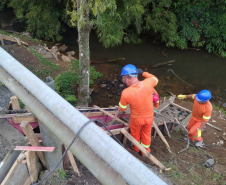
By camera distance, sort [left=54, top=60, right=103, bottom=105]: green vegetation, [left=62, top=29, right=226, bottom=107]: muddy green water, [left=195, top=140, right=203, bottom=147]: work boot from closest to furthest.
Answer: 1. [left=195, top=140, right=203, bottom=147]: work boot
2. [left=54, top=60, right=103, bottom=105]: green vegetation
3. [left=62, top=29, right=226, bottom=107]: muddy green water

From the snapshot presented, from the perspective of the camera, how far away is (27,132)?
223cm

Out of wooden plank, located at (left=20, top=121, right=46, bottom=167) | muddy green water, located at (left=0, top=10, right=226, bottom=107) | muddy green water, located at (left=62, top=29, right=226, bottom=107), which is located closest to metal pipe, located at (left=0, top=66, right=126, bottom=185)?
wooden plank, located at (left=20, top=121, right=46, bottom=167)

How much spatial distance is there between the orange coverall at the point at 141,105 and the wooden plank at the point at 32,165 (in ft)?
6.21

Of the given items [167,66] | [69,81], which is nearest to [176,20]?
[167,66]

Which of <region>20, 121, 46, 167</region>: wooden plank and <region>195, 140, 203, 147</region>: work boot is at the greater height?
<region>20, 121, 46, 167</region>: wooden plank

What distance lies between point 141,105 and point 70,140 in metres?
2.46

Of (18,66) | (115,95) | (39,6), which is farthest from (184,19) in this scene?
(18,66)

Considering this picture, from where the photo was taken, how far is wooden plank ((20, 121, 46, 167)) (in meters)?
2.18

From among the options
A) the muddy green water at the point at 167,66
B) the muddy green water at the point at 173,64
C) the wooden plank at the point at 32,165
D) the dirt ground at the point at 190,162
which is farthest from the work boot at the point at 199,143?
the muddy green water at the point at 173,64

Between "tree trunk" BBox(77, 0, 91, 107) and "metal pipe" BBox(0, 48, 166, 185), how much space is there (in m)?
3.77

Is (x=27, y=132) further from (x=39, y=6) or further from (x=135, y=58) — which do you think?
(x=39, y=6)

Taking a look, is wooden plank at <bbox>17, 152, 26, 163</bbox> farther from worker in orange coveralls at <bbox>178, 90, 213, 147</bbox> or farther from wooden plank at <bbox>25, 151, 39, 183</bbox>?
worker in orange coveralls at <bbox>178, 90, 213, 147</bbox>

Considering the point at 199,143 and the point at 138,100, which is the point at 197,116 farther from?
the point at 138,100

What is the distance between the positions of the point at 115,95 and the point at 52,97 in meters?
7.33
